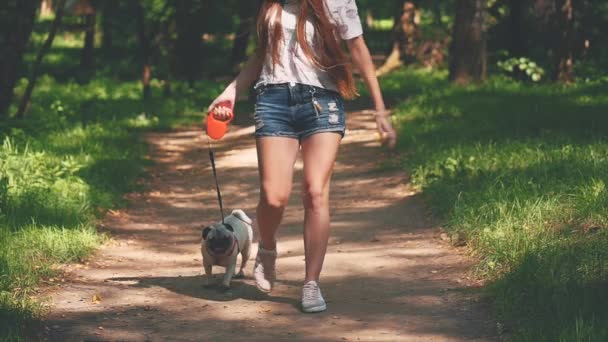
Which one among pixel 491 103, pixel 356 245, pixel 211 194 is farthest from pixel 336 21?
pixel 491 103

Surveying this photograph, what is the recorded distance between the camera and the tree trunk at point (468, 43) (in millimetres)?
19266

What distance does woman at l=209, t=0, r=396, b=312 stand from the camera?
600 cm

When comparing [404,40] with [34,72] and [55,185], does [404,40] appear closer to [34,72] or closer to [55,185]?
[34,72]

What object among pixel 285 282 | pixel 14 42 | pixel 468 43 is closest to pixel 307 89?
pixel 285 282

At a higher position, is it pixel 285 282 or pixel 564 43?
pixel 564 43

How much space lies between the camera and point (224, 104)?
639 cm

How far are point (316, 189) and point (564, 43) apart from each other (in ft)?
44.7

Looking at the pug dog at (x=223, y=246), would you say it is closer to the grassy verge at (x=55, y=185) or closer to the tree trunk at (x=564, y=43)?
the grassy verge at (x=55, y=185)

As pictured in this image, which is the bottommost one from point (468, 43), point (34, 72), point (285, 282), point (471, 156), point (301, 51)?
point (285, 282)

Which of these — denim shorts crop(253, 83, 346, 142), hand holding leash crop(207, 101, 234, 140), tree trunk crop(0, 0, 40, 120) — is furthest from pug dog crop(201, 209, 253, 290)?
tree trunk crop(0, 0, 40, 120)

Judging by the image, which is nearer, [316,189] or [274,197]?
[316,189]

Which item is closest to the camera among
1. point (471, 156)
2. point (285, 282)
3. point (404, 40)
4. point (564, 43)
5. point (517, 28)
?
point (285, 282)

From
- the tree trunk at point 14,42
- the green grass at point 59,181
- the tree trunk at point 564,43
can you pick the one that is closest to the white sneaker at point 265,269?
the green grass at point 59,181

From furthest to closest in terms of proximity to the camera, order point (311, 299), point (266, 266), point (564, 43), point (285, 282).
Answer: point (564, 43) < point (285, 282) < point (266, 266) < point (311, 299)
